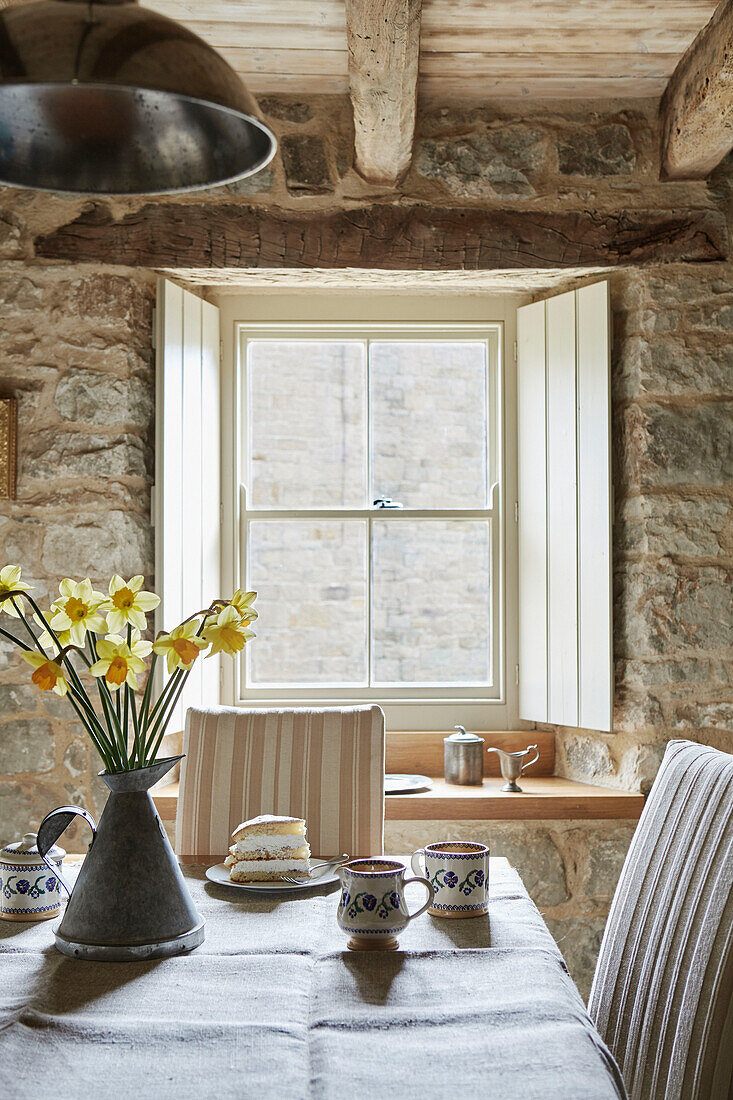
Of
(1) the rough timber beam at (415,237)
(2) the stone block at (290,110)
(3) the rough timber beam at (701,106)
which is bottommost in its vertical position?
(1) the rough timber beam at (415,237)

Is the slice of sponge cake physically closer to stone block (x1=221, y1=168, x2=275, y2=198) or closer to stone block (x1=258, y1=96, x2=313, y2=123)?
stone block (x1=221, y1=168, x2=275, y2=198)

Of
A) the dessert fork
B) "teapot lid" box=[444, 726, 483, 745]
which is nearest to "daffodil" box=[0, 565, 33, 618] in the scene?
the dessert fork

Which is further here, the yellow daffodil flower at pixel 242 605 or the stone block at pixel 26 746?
the stone block at pixel 26 746

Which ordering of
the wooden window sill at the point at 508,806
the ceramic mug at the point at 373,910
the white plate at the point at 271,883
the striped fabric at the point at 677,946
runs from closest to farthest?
the striped fabric at the point at 677,946 → the ceramic mug at the point at 373,910 → the white plate at the point at 271,883 → the wooden window sill at the point at 508,806

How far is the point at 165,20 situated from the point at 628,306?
Answer: 6.76 ft

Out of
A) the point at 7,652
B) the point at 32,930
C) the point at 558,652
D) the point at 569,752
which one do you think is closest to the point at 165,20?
the point at 32,930

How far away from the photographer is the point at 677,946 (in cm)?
143

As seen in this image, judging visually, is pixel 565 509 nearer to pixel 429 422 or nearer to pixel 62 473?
pixel 429 422

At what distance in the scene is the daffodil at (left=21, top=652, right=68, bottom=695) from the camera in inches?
53.2

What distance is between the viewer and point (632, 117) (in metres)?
2.88

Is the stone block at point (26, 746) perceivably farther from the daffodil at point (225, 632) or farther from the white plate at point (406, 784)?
the daffodil at point (225, 632)

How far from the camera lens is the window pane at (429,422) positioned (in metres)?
3.23

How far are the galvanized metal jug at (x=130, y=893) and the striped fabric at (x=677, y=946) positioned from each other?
0.66m

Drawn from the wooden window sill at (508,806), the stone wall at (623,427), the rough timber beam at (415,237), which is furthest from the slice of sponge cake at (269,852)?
the rough timber beam at (415,237)
